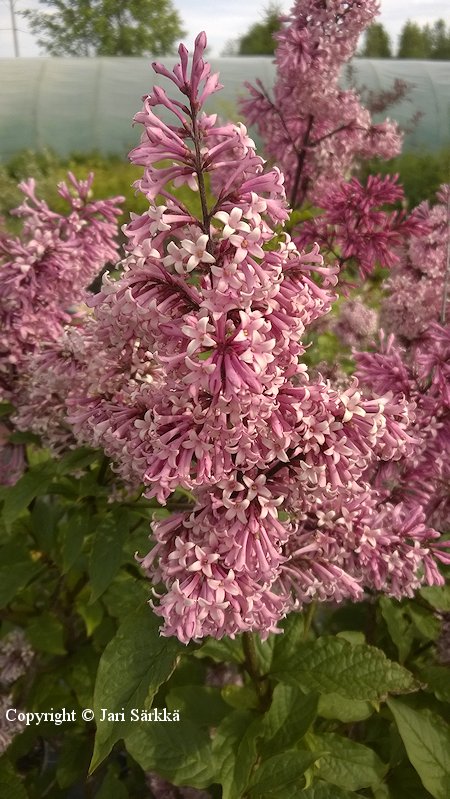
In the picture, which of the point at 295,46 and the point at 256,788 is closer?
the point at 256,788

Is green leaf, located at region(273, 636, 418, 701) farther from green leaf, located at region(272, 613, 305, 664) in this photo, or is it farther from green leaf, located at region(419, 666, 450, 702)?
green leaf, located at region(419, 666, 450, 702)

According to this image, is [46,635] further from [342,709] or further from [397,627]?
[397,627]

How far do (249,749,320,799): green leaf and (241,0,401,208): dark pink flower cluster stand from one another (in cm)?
189

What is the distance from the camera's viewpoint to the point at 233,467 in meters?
1.12

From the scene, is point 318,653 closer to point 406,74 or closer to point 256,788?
point 256,788

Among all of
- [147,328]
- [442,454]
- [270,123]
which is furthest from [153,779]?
[270,123]

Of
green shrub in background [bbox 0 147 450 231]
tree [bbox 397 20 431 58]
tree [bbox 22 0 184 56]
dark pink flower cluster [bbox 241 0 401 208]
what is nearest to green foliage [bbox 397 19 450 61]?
tree [bbox 397 20 431 58]

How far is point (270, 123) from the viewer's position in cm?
279

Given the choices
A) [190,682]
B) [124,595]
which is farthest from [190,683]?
[124,595]

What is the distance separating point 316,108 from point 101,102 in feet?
55.0

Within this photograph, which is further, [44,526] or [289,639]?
[44,526]

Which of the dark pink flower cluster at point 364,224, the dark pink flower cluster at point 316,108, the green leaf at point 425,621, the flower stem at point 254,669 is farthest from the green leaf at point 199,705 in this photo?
the dark pink flower cluster at point 316,108

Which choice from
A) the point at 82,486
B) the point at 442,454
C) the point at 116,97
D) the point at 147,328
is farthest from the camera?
the point at 116,97

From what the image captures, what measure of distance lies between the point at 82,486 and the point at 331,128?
74.9 inches
